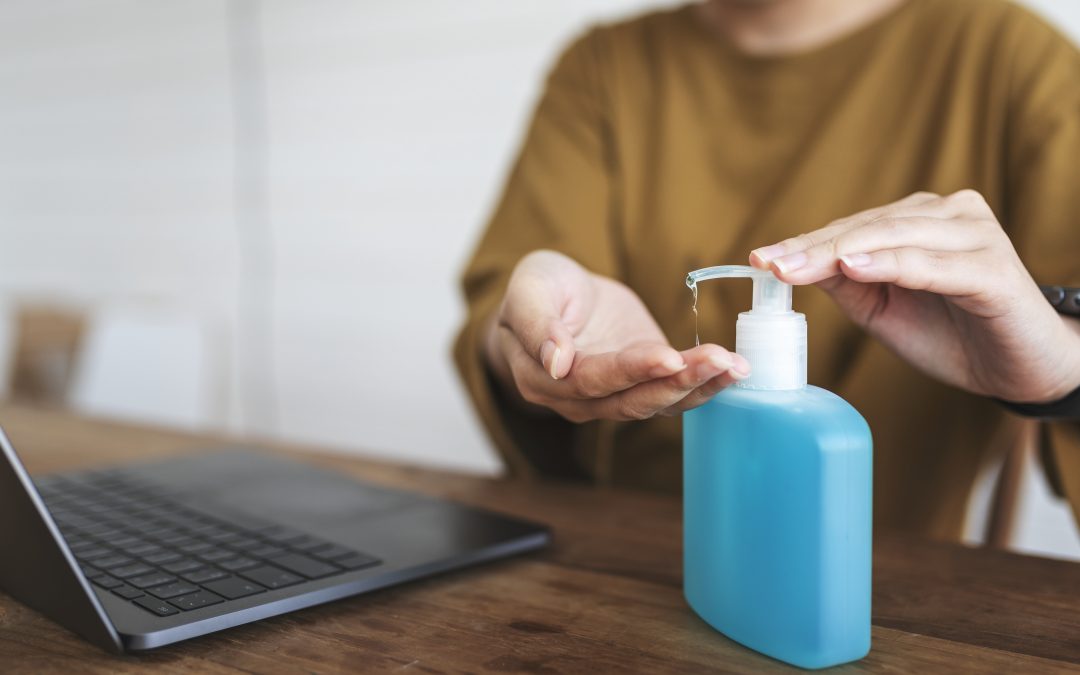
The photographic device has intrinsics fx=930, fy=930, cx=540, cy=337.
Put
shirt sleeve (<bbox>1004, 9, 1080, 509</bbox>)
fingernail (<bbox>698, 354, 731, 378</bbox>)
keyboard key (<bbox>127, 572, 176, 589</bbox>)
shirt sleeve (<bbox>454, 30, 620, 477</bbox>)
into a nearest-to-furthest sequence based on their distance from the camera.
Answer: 1. fingernail (<bbox>698, 354, 731, 378</bbox>)
2. keyboard key (<bbox>127, 572, 176, 589</bbox>)
3. shirt sleeve (<bbox>1004, 9, 1080, 509</bbox>)
4. shirt sleeve (<bbox>454, 30, 620, 477</bbox>)

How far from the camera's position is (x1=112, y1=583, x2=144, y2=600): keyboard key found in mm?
490

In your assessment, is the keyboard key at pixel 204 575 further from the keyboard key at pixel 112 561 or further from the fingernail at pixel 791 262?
the fingernail at pixel 791 262

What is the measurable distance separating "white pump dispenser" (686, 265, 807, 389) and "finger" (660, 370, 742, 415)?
0.02m

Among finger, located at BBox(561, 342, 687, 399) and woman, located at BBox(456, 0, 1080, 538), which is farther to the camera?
woman, located at BBox(456, 0, 1080, 538)

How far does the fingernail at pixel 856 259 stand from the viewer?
1.50 feet

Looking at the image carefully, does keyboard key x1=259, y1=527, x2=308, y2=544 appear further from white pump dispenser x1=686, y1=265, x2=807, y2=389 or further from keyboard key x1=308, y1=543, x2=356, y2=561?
white pump dispenser x1=686, y1=265, x2=807, y2=389

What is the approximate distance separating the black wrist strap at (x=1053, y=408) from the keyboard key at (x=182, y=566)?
0.54m

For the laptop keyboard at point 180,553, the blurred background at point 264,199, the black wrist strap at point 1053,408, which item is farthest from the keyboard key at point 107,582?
the blurred background at point 264,199

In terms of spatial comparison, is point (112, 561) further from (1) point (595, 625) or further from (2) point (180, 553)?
(1) point (595, 625)

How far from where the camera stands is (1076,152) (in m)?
0.78

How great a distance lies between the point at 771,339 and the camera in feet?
1.42

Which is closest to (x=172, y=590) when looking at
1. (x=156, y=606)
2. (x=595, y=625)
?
(x=156, y=606)

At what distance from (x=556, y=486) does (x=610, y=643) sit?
356 millimetres

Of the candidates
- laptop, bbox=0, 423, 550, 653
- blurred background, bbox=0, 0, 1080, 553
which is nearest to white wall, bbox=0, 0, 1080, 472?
blurred background, bbox=0, 0, 1080, 553
